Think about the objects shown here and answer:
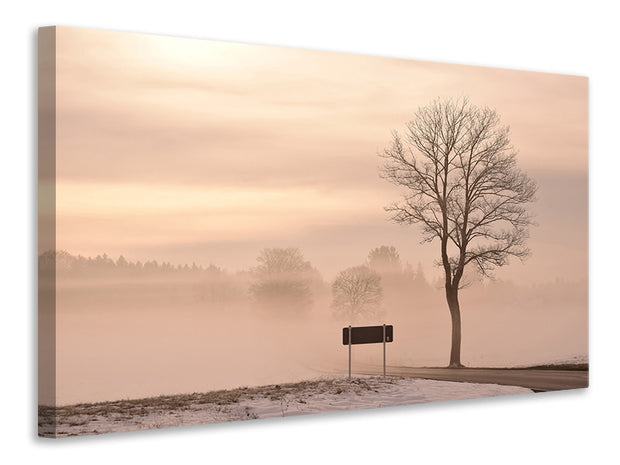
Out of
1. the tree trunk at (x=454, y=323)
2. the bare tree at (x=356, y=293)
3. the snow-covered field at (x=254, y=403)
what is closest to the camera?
the snow-covered field at (x=254, y=403)

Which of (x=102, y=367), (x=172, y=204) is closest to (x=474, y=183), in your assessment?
(x=172, y=204)

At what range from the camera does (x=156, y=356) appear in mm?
8664

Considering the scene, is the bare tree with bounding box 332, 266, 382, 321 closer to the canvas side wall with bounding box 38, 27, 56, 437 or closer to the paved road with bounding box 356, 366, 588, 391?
the paved road with bounding box 356, 366, 588, 391

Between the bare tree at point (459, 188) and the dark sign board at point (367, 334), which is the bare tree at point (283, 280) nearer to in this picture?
the dark sign board at point (367, 334)

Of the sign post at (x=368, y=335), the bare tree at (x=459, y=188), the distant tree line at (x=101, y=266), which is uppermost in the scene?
the bare tree at (x=459, y=188)

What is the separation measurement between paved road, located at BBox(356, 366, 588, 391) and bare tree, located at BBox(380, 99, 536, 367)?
14cm

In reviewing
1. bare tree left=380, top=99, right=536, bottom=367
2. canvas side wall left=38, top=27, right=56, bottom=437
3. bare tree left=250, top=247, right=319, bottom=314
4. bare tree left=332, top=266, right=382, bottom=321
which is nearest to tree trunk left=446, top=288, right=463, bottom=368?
bare tree left=380, top=99, right=536, bottom=367

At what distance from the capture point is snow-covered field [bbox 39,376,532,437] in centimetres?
831

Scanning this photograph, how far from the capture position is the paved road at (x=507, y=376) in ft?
32.6

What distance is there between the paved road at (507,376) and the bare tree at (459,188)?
14 cm

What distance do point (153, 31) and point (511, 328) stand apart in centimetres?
437

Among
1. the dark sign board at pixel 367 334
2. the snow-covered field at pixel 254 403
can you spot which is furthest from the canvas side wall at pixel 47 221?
the dark sign board at pixel 367 334

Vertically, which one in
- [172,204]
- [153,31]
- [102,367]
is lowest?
[102,367]

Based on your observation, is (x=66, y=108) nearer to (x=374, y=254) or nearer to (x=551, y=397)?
(x=374, y=254)
